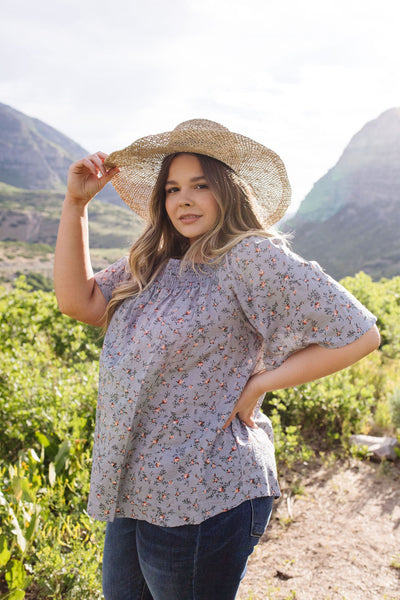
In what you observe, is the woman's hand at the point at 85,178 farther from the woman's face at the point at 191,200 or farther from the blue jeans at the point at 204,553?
the blue jeans at the point at 204,553

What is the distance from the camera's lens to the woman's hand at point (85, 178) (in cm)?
180

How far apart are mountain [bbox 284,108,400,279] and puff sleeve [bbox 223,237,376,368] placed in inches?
2993

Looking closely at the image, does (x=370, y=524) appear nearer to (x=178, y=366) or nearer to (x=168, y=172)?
(x=178, y=366)

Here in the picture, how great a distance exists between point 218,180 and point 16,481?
6.62 ft

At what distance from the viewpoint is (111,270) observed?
1.97m

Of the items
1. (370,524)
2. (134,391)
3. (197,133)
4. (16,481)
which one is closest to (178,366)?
(134,391)

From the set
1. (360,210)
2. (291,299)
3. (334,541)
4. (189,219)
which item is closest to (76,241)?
(189,219)

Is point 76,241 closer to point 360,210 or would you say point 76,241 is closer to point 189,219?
point 189,219

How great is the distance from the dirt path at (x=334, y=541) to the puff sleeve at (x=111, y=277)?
1.90 metres

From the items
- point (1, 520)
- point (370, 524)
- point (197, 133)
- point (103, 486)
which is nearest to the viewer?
point (103, 486)

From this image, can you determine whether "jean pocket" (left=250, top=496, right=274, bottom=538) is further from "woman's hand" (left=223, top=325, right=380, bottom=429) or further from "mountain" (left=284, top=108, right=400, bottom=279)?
"mountain" (left=284, top=108, right=400, bottom=279)

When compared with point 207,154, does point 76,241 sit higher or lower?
lower

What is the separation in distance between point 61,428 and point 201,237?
8.15 feet

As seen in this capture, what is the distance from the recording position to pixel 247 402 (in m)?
1.54
